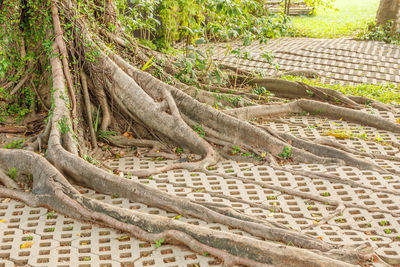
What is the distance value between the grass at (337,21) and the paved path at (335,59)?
5.67 feet

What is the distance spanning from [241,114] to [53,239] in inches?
140

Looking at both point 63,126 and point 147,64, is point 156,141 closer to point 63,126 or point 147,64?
point 63,126

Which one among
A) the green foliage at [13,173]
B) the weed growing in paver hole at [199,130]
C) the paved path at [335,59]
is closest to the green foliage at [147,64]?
the weed growing in paver hole at [199,130]

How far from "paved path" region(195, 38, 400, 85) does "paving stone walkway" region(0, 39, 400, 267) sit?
3291 mm

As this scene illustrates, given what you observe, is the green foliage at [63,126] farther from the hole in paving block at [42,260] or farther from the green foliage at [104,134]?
the hole in paving block at [42,260]

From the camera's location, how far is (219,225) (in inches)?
186

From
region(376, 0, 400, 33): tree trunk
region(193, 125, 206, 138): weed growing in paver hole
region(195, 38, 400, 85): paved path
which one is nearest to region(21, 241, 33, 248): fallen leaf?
region(193, 125, 206, 138): weed growing in paver hole

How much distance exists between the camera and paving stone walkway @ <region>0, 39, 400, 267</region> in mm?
4301

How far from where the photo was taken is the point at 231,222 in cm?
466

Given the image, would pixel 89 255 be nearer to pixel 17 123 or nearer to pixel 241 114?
pixel 17 123

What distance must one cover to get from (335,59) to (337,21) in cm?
721

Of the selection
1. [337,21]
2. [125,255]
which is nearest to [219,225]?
[125,255]

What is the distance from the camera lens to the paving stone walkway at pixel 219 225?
4301 millimetres

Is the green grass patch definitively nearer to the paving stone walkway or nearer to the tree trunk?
the paving stone walkway
